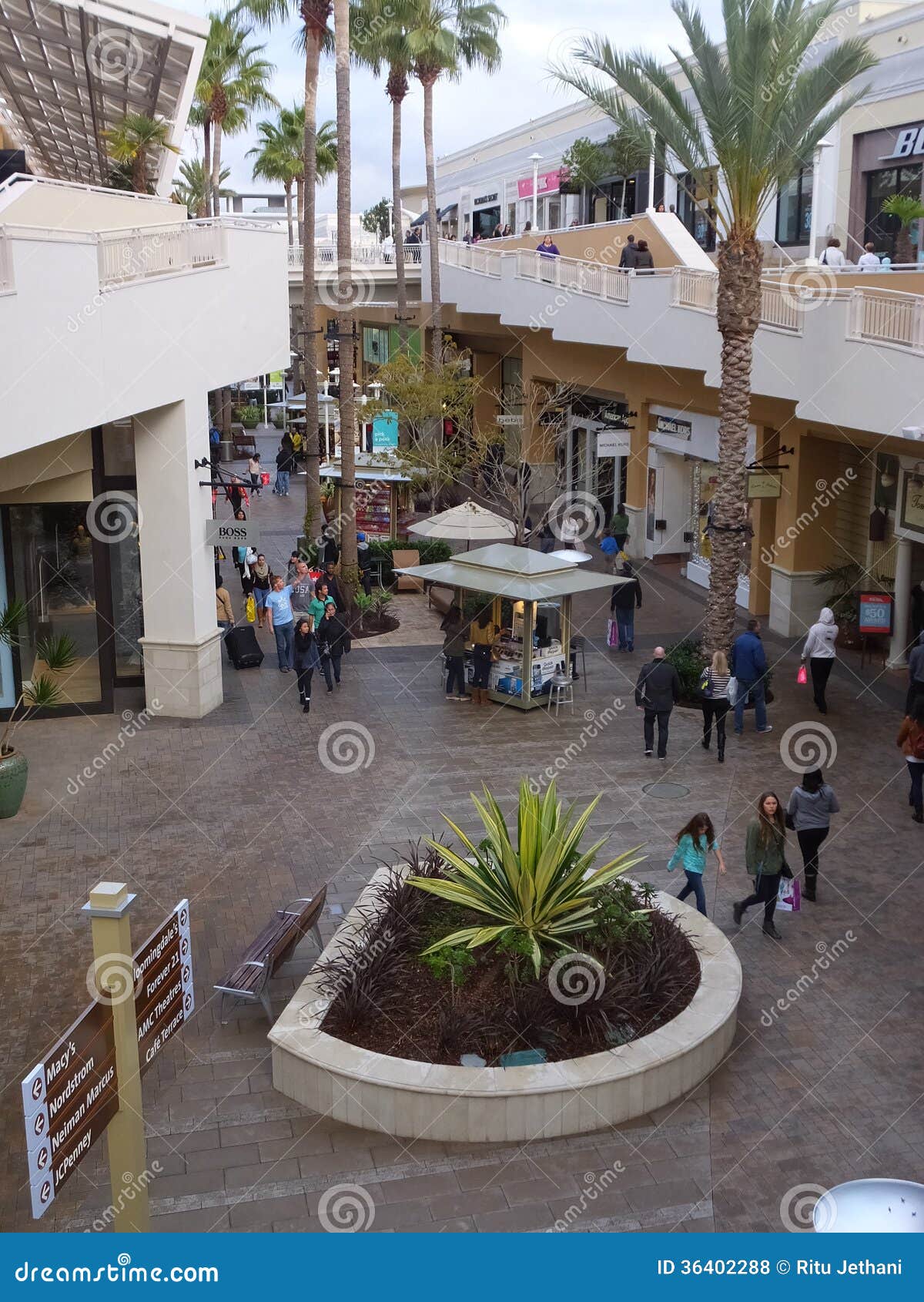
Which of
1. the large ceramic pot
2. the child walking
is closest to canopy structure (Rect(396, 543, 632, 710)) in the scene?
the large ceramic pot

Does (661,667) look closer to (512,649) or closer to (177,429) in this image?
(512,649)

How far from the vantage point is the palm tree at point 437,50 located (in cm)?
3628

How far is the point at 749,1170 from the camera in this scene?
8.49 m

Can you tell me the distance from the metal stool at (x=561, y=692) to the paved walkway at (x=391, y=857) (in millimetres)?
330

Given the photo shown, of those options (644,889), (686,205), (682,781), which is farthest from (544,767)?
(686,205)

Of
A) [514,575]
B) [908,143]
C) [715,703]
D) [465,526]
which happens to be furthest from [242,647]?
[908,143]

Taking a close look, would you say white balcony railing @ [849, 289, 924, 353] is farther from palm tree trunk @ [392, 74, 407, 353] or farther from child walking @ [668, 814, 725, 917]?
palm tree trunk @ [392, 74, 407, 353]

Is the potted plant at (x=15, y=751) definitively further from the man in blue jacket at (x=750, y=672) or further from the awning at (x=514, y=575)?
the man in blue jacket at (x=750, y=672)

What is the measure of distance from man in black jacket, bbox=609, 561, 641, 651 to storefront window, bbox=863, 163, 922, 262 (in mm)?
8658

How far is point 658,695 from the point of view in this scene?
1662 centimetres

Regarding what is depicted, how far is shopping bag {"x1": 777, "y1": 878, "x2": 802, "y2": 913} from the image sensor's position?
11.6m

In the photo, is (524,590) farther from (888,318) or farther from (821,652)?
(888,318)

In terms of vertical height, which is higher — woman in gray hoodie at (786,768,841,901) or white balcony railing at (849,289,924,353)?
white balcony railing at (849,289,924,353)

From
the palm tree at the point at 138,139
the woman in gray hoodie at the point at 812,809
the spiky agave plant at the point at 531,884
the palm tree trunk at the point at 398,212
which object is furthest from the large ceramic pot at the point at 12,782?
the palm tree trunk at the point at 398,212
